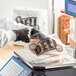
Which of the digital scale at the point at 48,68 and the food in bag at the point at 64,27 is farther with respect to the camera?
the food in bag at the point at 64,27

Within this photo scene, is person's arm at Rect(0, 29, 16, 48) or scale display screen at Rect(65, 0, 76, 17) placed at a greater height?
scale display screen at Rect(65, 0, 76, 17)

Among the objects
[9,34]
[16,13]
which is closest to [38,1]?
[16,13]

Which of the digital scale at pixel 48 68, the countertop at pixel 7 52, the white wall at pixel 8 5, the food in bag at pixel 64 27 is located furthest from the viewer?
the white wall at pixel 8 5

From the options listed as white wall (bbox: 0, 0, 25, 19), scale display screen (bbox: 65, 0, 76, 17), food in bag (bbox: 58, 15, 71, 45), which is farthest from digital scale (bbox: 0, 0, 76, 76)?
white wall (bbox: 0, 0, 25, 19)

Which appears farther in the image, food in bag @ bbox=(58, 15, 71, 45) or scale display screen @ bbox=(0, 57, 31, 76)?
food in bag @ bbox=(58, 15, 71, 45)

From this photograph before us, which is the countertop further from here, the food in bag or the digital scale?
the digital scale

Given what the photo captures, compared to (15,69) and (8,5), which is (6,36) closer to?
(15,69)

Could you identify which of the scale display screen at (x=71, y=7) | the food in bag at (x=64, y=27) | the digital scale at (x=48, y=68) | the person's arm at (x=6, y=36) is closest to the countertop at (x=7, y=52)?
the person's arm at (x=6, y=36)

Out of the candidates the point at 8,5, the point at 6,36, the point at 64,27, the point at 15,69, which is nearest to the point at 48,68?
the point at 15,69

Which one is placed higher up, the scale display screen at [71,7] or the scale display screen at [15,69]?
the scale display screen at [71,7]

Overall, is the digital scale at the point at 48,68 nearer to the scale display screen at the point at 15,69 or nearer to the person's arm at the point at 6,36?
the scale display screen at the point at 15,69

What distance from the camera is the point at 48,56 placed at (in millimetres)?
1054

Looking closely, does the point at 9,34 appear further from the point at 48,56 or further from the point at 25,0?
the point at 25,0

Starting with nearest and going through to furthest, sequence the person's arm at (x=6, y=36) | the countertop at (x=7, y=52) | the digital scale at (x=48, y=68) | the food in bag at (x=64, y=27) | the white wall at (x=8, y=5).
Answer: the digital scale at (x=48, y=68), the person's arm at (x=6, y=36), the countertop at (x=7, y=52), the food in bag at (x=64, y=27), the white wall at (x=8, y=5)
